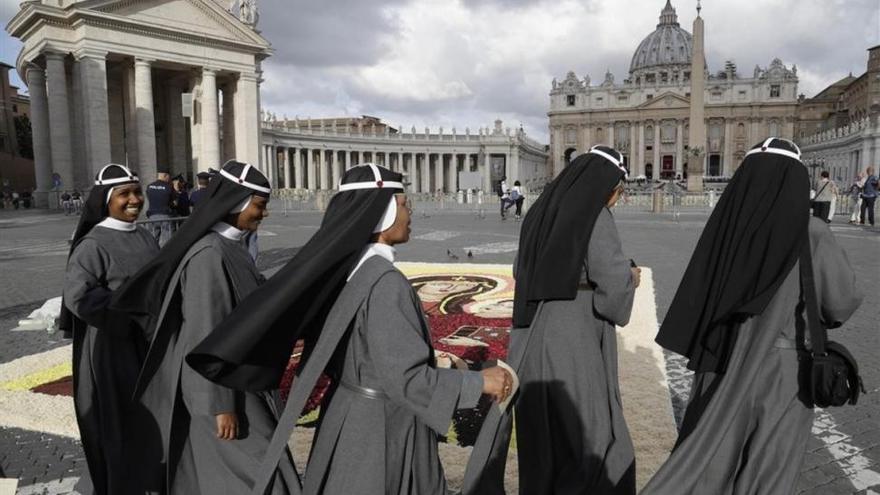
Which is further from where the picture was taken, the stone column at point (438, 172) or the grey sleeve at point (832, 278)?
the stone column at point (438, 172)

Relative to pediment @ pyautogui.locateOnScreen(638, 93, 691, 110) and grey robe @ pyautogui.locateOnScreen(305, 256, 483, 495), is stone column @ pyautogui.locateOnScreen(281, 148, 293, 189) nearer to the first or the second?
pediment @ pyautogui.locateOnScreen(638, 93, 691, 110)

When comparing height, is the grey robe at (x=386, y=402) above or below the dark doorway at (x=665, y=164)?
below

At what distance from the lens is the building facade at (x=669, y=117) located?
299ft

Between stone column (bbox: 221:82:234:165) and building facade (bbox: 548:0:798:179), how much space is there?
6333 centimetres

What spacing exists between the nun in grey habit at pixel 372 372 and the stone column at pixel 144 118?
34178mm

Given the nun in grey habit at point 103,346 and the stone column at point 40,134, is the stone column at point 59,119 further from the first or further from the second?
the nun in grey habit at point 103,346

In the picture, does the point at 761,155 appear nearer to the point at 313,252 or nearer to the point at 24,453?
the point at 313,252

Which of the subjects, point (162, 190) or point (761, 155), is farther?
point (162, 190)

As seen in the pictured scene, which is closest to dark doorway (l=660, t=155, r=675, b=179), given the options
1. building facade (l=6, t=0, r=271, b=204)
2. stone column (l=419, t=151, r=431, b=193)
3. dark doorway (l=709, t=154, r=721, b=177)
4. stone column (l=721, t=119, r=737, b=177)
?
dark doorway (l=709, t=154, r=721, b=177)

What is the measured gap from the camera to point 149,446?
3248 millimetres

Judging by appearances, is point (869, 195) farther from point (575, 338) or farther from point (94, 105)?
point (94, 105)

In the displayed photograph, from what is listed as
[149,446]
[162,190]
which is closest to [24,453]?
[149,446]

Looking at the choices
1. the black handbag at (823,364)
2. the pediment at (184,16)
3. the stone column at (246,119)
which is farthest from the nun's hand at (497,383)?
the stone column at (246,119)

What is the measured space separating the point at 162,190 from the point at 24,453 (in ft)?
23.5
